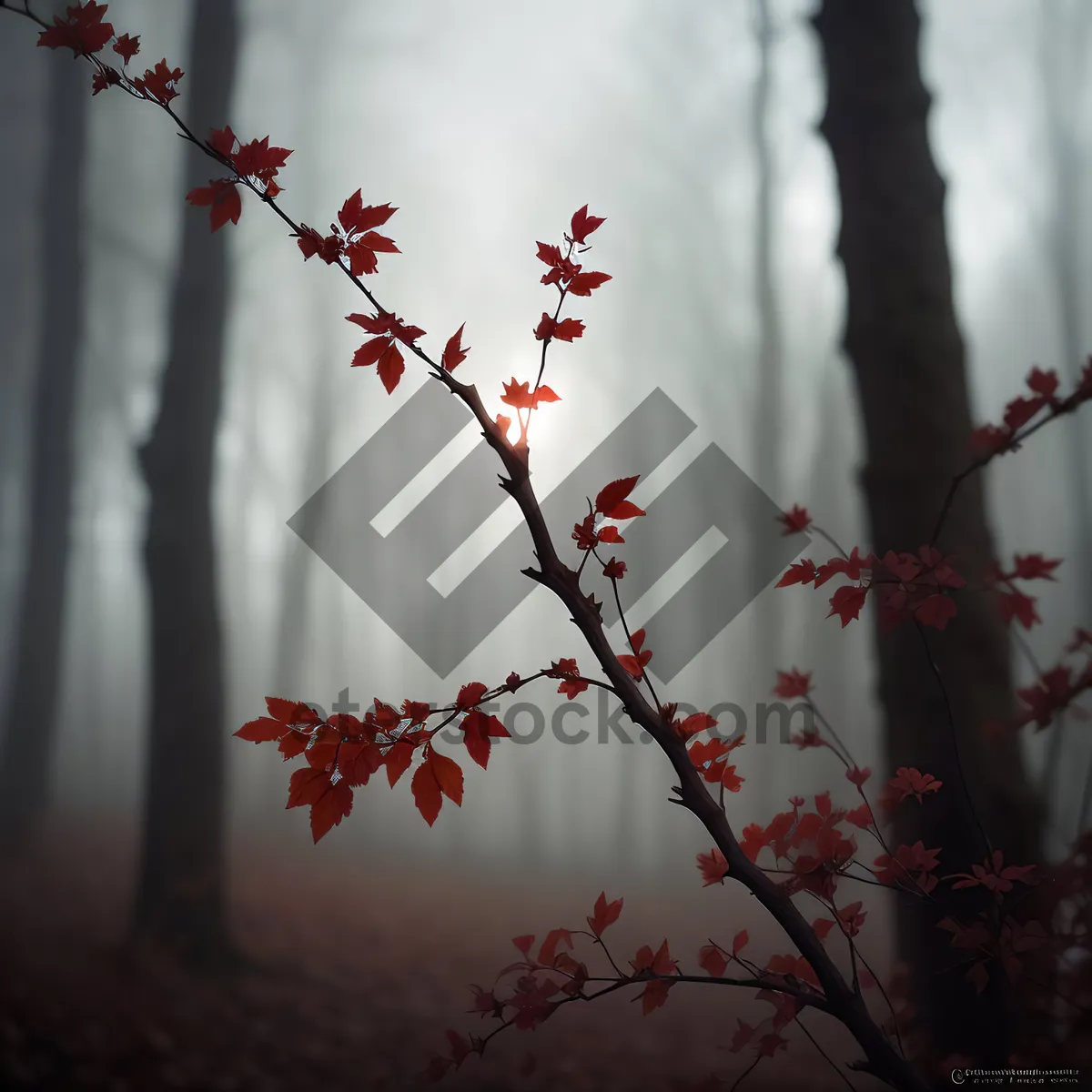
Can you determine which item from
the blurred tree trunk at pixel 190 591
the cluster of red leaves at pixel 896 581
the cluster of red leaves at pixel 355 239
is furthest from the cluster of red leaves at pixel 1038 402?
Answer: the blurred tree trunk at pixel 190 591

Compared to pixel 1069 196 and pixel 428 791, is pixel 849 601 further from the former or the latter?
pixel 1069 196

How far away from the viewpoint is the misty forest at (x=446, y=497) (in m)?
1.30

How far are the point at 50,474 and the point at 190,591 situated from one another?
0.45 metres

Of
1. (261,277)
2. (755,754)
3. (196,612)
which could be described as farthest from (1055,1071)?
(261,277)

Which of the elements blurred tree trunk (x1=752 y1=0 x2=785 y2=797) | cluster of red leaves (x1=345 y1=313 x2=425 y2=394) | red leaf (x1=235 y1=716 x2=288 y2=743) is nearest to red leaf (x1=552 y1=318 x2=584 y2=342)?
cluster of red leaves (x1=345 y1=313 x2=425 y2=394)

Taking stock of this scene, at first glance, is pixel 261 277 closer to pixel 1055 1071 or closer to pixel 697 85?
pixel 697 85

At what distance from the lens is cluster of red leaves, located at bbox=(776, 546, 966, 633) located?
61cm

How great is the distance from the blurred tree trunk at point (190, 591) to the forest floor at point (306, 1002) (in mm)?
64

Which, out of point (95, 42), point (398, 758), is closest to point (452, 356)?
point (398, 758)

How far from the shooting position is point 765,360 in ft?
4.82

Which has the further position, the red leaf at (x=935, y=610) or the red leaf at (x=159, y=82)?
the red leaf at (x=935, y=610)

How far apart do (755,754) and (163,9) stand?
205 centimetres

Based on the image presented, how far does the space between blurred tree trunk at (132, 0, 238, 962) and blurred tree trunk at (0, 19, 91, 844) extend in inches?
9.2

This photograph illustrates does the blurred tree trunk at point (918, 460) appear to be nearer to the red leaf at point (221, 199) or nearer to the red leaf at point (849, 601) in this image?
the red leaf at point (849, 601)
